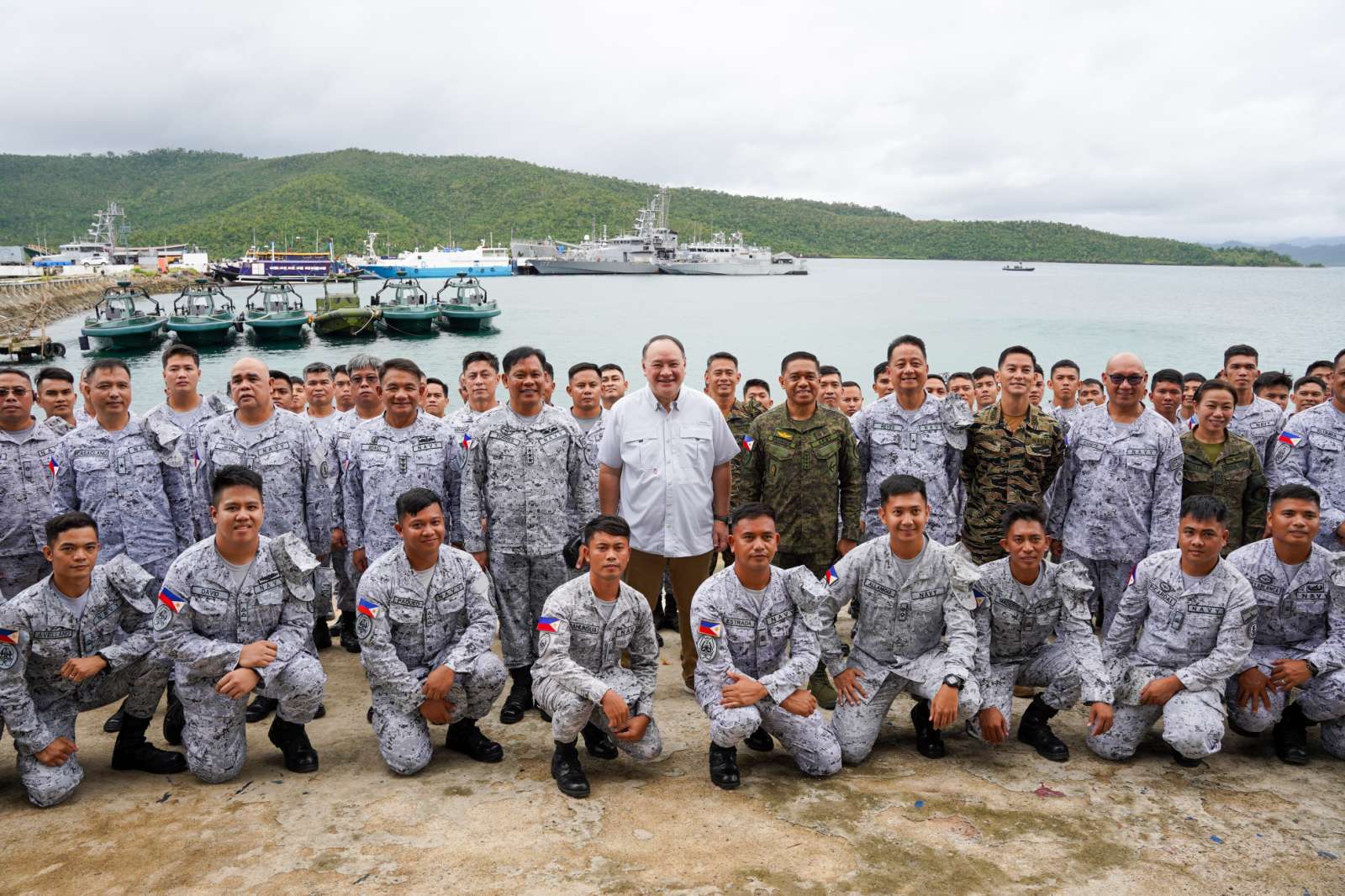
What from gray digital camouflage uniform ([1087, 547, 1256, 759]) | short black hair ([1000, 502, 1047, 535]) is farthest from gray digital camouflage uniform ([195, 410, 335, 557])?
gray digital camouflage uniform ([1087, 547, 1256, 759])

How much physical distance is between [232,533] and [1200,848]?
405cm

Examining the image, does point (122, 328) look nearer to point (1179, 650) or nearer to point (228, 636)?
point (228, 636)

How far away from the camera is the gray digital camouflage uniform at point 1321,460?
Answer: 16.0 ft

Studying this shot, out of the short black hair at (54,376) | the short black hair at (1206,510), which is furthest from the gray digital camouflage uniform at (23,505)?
the short black hair at (1206,510)

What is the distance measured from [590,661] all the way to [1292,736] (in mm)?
3176

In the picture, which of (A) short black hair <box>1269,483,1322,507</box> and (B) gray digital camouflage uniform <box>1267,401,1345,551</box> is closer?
(A) short black hair <box>1269,483,1322,507</box>

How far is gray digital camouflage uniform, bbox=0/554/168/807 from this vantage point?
11.7 ft

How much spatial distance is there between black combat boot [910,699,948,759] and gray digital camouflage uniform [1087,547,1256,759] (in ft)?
2.19

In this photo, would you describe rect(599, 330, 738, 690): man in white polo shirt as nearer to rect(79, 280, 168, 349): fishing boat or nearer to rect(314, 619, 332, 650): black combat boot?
rect(314, 619, 332, 650): black combat boot

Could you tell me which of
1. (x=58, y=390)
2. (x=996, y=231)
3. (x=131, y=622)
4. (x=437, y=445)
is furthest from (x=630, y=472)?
(x=996, y=231)

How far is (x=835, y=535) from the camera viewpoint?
16.0ft

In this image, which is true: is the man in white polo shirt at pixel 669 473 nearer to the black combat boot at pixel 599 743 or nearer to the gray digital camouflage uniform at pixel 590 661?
the gray digital camouflage uniform at pixel 590 661

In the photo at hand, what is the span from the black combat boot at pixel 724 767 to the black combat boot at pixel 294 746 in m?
1.75

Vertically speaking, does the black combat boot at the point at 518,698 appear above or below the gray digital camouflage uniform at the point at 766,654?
below
